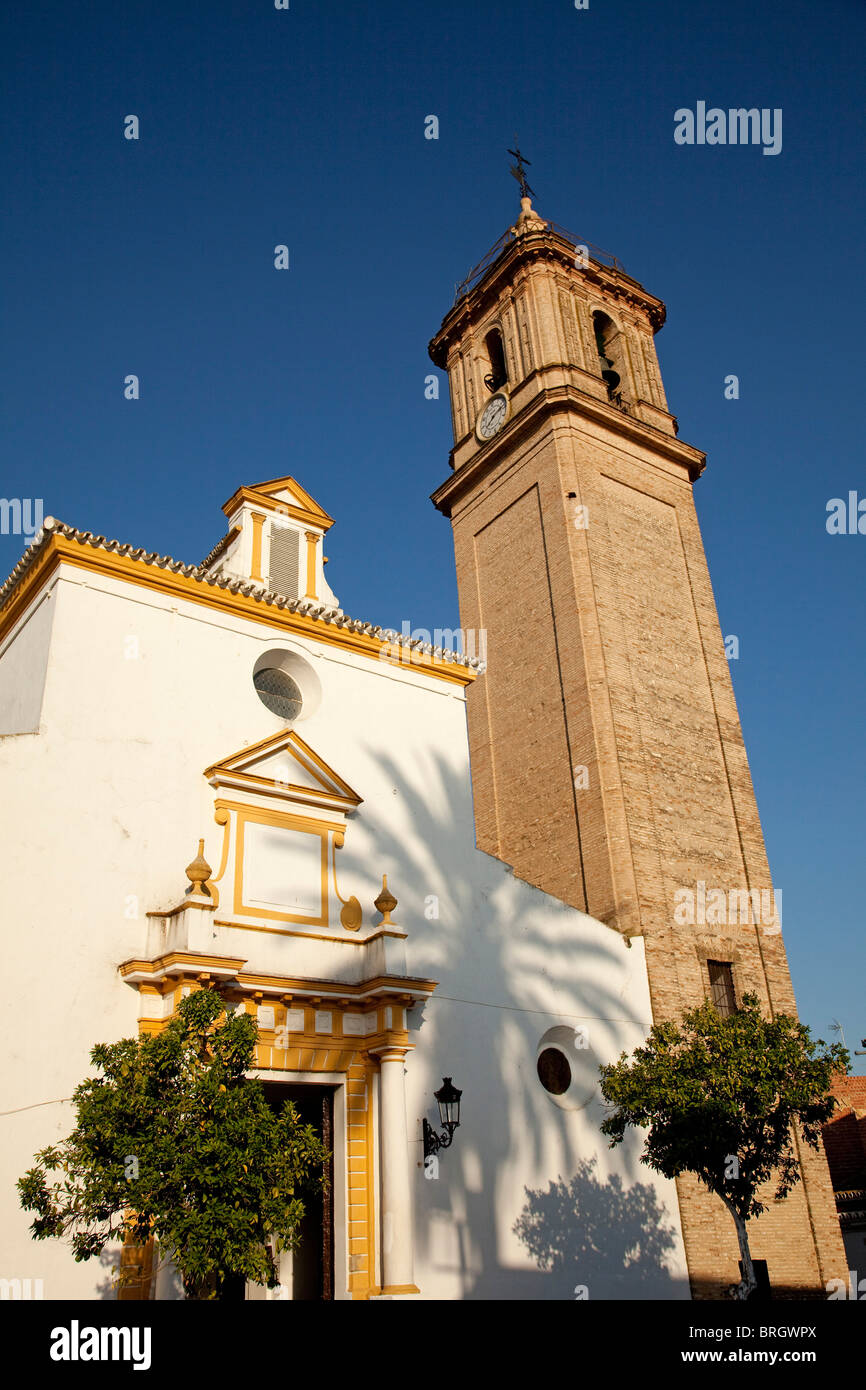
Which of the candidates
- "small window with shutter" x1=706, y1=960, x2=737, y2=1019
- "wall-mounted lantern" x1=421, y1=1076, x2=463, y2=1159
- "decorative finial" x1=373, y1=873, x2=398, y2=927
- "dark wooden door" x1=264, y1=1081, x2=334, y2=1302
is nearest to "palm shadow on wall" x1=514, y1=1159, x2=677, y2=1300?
"wall-mounted lantern" x1=421, y1=1076, x2=463, y2=1159

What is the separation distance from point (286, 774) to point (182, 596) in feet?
9.00

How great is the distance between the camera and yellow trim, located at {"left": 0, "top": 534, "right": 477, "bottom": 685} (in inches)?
516

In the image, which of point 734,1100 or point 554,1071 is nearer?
point 734,1100

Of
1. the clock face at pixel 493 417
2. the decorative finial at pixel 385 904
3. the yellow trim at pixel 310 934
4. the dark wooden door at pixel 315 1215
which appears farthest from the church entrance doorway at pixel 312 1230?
the clock face at pixel 493 417

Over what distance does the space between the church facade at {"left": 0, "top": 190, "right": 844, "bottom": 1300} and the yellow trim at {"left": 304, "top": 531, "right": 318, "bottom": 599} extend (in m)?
0.04

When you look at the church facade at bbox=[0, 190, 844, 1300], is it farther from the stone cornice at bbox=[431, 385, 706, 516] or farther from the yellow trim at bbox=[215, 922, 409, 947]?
the stone cornice at bbox=[431, 385, 706, 516]

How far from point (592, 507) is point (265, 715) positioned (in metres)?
9.08

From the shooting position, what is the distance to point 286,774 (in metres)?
13.9

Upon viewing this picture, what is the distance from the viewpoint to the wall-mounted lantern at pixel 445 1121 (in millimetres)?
12688

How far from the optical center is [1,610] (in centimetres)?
1465

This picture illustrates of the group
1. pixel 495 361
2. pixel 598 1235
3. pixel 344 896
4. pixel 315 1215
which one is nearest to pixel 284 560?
pixel 344 896

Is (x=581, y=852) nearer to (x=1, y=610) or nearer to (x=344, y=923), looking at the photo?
(x=344, y=923)

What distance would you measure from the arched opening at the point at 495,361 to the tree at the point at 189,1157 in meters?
18.6

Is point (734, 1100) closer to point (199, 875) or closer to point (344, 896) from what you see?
point (344, 896)
